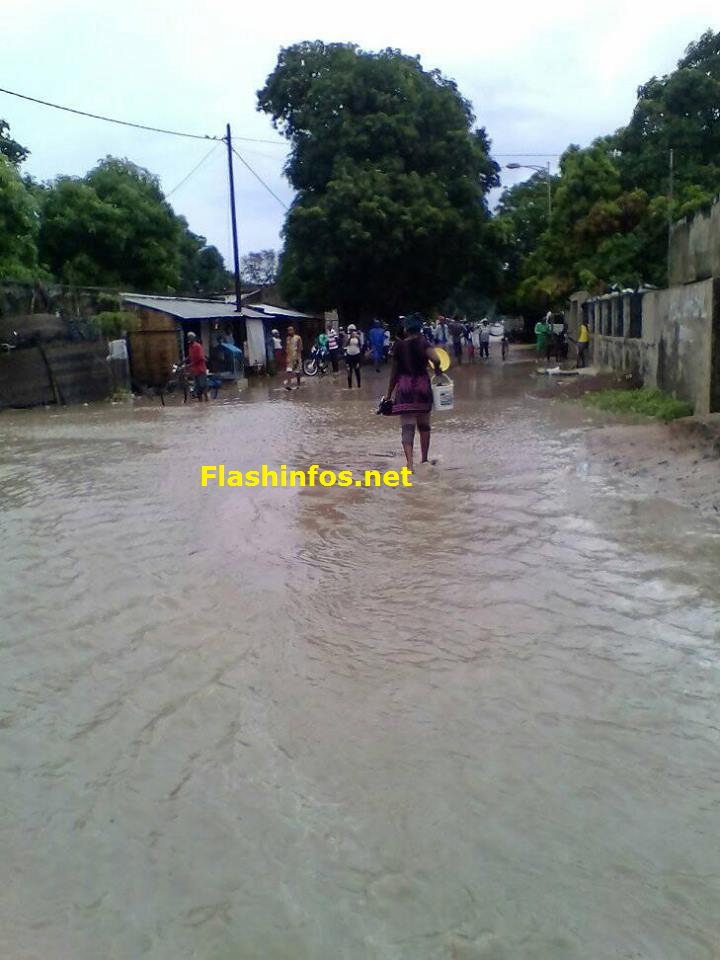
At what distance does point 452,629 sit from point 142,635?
186 centimetres

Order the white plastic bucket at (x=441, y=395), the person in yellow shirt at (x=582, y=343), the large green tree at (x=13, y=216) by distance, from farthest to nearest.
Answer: the person in yellow shirt at (x=582, y=343)
the large green tree at (x=13, y=216)
the white plastic bucket at (x=441, y=395)

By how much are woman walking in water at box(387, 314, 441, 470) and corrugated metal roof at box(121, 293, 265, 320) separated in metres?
16.6

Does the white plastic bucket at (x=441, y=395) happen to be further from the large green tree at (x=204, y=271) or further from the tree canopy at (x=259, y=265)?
the tree canopy at (x=259, y=265)

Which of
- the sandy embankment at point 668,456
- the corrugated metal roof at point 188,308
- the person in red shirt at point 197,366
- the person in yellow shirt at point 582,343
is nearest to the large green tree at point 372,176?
the corrugated metal roof at point 188,308

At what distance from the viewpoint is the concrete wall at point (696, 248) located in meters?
12.7

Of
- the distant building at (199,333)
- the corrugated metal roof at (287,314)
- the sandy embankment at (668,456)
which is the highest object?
the corrugated metal roof at (287,314)

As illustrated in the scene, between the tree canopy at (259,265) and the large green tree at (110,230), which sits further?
the tree canopy at (259,265)

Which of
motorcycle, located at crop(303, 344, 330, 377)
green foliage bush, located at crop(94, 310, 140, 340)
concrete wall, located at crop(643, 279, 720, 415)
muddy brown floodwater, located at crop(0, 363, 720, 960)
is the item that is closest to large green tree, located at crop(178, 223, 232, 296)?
motorcycle, located at crop(303, 344, 330, 377)

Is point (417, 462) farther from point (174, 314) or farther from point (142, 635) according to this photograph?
point (174, 314)

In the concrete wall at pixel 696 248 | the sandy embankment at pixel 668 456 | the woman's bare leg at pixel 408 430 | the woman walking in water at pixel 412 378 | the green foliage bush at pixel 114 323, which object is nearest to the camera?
the sandy embankment at pixel 668 456

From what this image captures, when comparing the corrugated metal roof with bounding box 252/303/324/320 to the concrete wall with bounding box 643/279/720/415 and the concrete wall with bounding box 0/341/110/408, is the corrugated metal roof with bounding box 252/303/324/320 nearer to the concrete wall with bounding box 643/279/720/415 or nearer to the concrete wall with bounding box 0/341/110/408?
the concrete wall with bounding box 0/341/110/408

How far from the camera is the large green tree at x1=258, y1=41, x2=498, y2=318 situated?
116ft

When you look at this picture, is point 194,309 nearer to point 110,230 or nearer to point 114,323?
point 110,230

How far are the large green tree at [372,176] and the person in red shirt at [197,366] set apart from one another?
1512 cm
